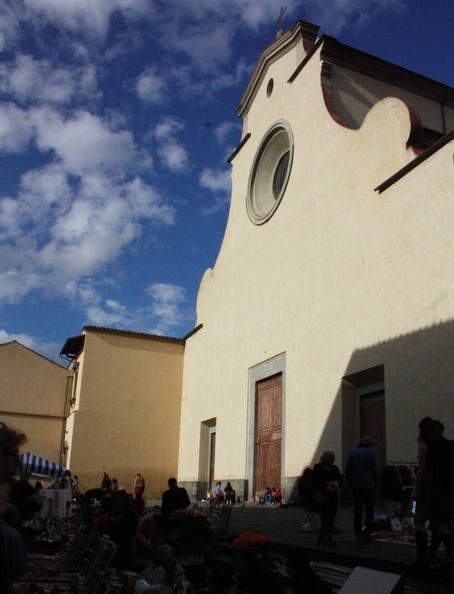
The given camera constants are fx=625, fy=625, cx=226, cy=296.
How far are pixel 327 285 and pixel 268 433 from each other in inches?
185

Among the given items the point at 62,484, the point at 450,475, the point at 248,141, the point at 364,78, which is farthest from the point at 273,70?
the point at 450,475

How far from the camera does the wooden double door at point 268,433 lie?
15688 mm

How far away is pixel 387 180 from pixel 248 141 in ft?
31.0

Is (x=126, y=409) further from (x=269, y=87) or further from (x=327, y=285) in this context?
(x=269, y=87)

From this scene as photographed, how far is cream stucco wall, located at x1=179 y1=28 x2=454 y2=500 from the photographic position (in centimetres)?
1055

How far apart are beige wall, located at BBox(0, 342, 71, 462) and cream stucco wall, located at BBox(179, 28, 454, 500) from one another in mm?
8863

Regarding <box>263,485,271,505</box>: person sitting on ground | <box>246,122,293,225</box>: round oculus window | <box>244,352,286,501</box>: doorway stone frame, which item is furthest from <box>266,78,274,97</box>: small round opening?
<box>263,485,271,505</box>: person sitting on ground

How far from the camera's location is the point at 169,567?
4.73m

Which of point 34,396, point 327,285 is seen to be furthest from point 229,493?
point 34,396

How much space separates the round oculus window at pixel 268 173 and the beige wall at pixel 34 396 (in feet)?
46.7

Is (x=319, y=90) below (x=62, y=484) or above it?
above

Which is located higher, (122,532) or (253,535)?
(253,535)

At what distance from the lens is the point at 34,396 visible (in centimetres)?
2819

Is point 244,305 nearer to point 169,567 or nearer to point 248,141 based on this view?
point 248,141
